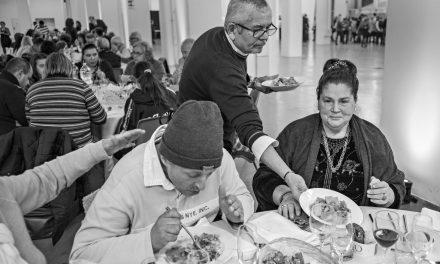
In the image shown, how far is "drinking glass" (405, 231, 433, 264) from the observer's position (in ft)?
4.91

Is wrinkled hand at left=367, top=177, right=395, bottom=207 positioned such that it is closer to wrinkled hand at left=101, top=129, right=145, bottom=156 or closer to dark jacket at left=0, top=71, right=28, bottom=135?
wrinkled hand at left=101, top=129, right=145, bottom=156

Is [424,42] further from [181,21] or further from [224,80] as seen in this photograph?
[181,21]

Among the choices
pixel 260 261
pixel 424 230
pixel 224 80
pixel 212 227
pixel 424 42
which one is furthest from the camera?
pixel 424 42

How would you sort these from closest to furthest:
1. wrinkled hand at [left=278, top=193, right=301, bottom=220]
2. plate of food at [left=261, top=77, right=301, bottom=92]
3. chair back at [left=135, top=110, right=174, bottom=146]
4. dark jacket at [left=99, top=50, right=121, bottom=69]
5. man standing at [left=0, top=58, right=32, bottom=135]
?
wrinkled hand at [left=278, top=193, right=301, bottom=220]
chair back at [left=135, top=110, right=174, bottom=146]
man standing at [left=0, top=58, right=32, bottom=135]
plate of food at [left=261, top=77, right=301, bottom=92]
dark jacket at [left=99, top=50, right=121, bottom=69]

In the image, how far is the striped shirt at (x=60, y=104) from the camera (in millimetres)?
3637

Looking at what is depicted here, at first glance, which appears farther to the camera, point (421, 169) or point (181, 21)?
point (181, 21)

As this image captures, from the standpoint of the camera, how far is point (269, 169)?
7.86 ft

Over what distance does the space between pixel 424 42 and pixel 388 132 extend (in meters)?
1.00

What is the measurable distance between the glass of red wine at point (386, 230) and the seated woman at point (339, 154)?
66 centimetres

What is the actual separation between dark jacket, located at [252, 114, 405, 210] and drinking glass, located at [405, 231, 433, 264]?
0.77 meters

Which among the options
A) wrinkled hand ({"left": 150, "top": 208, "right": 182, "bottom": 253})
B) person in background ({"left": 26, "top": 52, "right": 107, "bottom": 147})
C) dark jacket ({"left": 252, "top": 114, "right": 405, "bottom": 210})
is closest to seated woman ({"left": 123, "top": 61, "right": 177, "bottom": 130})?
person in background ({"left": 26, "top": 52, "right": 107, "bottom": 147})

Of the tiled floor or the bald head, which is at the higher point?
the bald head

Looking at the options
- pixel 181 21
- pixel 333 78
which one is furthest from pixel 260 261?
pixel 181 21

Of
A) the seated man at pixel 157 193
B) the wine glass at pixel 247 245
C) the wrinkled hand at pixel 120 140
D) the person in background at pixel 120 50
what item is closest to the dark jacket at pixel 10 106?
Answer: the wrinkled hand at pixel 120 140
